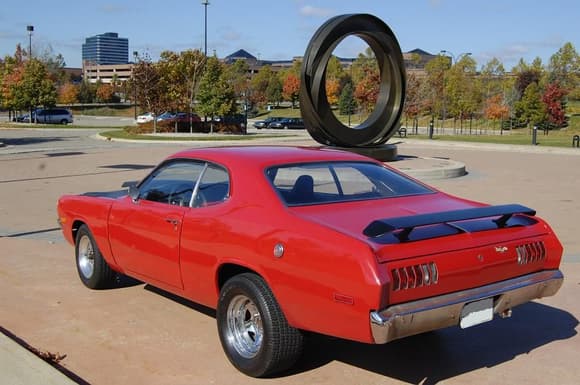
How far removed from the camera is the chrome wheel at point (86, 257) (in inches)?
266

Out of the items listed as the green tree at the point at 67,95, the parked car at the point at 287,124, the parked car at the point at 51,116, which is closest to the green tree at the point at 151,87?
the parked car at the point at 51,116

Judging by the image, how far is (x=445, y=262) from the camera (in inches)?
162

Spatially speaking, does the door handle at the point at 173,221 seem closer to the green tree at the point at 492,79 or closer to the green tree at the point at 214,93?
the green tree at the point at 214,93

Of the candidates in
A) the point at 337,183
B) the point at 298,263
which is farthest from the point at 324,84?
the point at 298,263

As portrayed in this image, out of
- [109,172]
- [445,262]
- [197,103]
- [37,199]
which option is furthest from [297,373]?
[197,103]

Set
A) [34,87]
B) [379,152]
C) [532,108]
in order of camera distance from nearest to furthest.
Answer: [379,152], [34,87], [532,108]

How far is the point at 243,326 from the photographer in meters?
4.72

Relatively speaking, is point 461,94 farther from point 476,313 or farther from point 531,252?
point 476,313

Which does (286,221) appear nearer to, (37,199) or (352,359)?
(352,359)

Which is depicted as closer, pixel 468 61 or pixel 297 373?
pixel 297 373

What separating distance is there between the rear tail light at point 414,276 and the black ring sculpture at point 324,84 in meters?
16.0

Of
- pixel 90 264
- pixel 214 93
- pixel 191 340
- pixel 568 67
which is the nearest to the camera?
pixel 191 340

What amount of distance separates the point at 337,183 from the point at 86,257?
2.95 meters

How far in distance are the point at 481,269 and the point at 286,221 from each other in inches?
50.7
